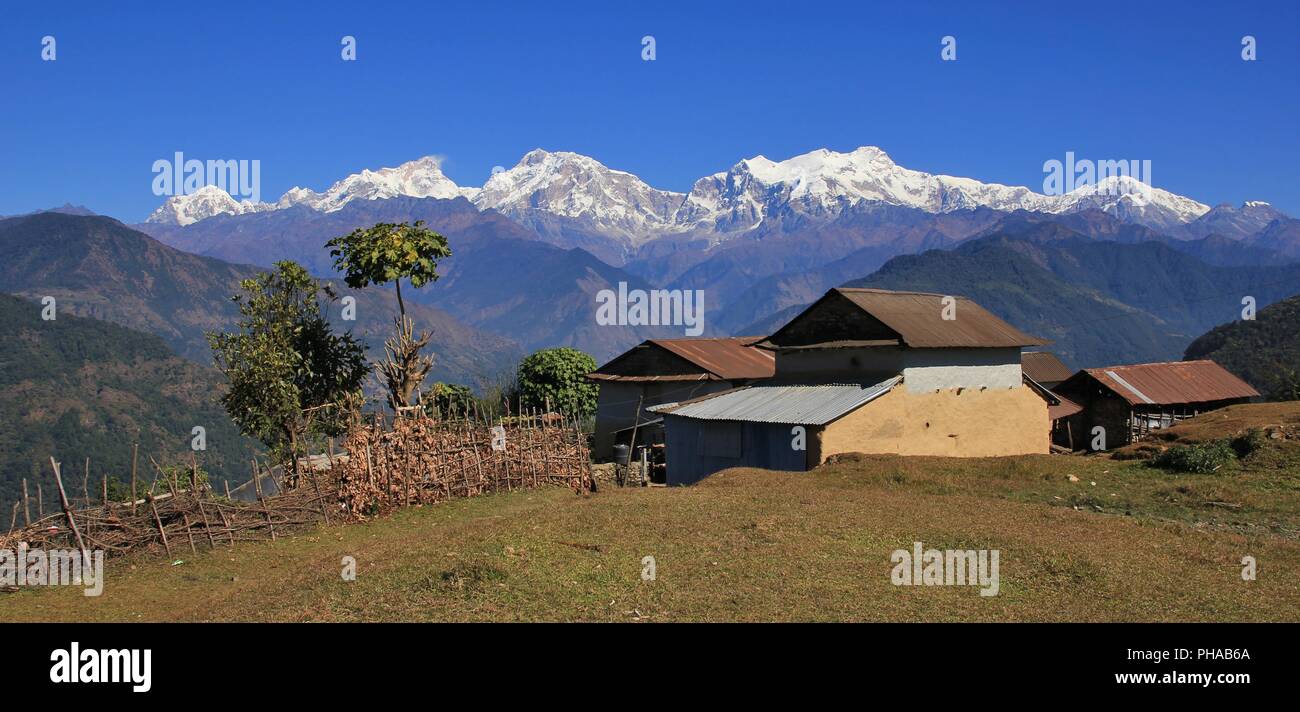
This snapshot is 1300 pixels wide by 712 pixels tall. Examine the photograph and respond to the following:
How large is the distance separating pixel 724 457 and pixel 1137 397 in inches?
1021

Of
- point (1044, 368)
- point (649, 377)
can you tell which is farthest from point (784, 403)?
point (1044, 368)

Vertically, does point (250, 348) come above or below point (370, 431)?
above

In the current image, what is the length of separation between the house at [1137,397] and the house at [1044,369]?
13.2 ft

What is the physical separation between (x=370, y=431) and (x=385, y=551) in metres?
7.57

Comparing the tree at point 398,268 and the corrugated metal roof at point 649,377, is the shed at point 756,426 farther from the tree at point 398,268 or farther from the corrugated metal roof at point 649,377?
the tree at point 398,268

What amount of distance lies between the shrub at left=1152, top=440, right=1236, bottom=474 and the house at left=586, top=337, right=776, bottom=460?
61.4 ft

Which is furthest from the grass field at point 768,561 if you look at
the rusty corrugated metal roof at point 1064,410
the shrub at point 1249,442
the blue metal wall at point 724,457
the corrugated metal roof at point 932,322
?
the rusty corrugated metal roof at point 1064,410

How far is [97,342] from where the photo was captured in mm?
156250

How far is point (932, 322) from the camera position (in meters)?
38.4

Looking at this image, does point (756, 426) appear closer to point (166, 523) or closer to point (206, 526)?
point (206, 526)

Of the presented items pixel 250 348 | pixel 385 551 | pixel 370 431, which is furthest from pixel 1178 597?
pixel 250 348

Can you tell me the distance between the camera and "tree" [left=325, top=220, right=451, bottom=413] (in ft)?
106
